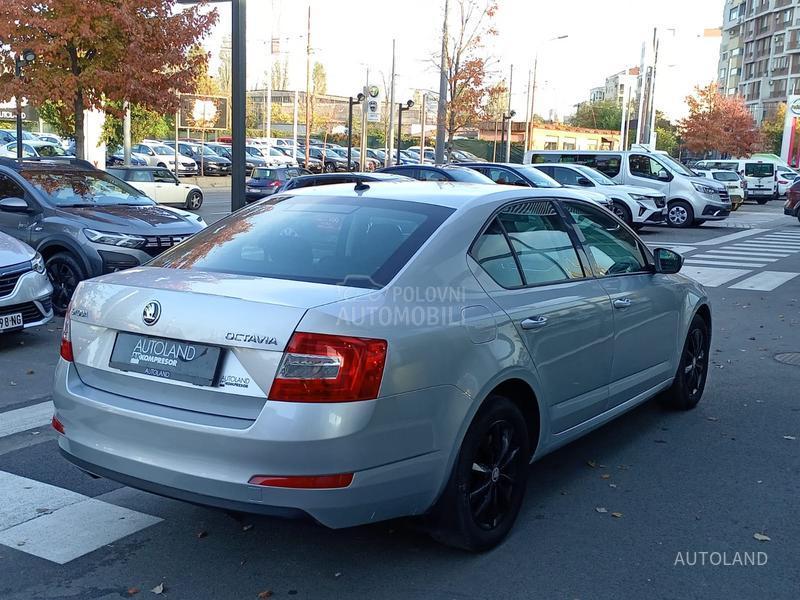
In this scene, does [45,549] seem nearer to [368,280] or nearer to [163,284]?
[163,284]

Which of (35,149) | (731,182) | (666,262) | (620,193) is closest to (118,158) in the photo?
(35,149)

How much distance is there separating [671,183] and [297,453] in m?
21.9

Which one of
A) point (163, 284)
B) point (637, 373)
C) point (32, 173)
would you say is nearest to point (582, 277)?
point (637, 373)

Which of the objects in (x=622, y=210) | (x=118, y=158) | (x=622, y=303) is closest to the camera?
(x=622, y=303)

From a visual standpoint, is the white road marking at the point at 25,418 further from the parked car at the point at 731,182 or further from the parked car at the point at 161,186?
the parked car at the point at 731,182

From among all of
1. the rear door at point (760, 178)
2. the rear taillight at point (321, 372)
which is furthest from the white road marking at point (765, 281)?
the rear door at point (760, 178)

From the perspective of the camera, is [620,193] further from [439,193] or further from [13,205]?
[439,193]

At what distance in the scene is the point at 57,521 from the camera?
13.7 ft

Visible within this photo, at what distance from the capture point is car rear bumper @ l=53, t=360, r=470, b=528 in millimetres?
3217

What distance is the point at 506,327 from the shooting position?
3.95m

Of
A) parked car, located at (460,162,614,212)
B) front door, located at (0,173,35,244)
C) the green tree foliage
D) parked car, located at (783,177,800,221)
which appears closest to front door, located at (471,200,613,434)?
front door, located at (0,173,35,244)

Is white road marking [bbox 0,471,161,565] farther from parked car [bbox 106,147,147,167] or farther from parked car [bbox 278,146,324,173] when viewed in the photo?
parked car [bbox 278,146,324,173]

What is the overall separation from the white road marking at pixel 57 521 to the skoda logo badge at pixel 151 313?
45.3 inches

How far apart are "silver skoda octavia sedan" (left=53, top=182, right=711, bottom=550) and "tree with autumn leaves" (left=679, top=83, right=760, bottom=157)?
215 ft
